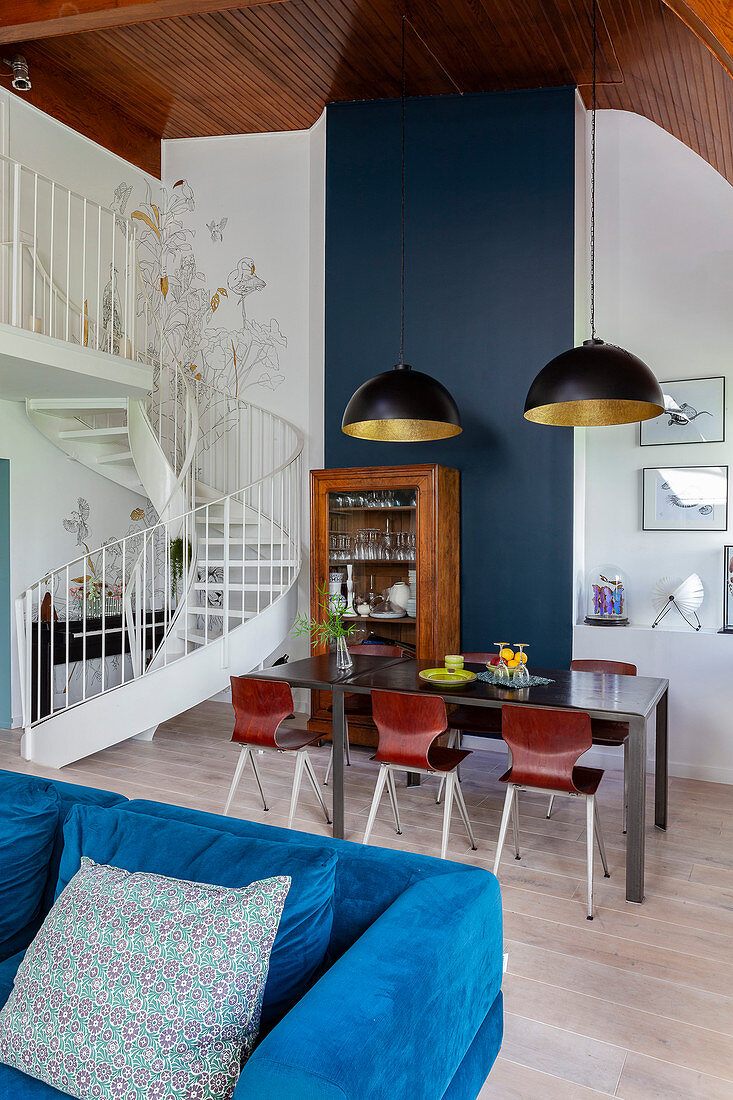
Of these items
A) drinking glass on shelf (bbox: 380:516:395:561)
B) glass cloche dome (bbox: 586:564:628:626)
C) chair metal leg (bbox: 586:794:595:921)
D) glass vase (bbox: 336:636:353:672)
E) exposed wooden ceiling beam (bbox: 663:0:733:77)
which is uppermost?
exposed wooden ceiling beam (bbox: 663:0:733:77)

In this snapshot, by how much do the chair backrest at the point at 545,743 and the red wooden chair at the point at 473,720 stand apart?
516 millimetres

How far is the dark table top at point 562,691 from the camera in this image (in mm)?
3049

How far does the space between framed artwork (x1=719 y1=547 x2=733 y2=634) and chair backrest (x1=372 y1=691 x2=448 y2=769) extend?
2.32 meters

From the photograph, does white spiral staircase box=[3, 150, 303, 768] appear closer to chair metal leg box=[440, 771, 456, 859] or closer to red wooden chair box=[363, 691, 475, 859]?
red wooden chair box=[363, 691, 475, 859]

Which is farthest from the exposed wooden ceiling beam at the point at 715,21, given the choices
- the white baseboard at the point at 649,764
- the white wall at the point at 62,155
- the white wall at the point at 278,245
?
the white wall at the point at 62,155

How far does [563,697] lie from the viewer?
3219mm

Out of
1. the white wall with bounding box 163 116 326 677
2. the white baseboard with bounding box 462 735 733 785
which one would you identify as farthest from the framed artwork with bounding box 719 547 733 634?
the white wall with bounding box 163 116 326 677

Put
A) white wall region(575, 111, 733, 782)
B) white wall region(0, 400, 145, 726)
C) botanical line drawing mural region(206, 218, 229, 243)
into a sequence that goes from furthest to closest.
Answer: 1. botanical line drawing mural region(206, 218, 229, 243)
2. white wall region(0, 400, 145, 726)
3. white wall region(575, 111, 733, 782)

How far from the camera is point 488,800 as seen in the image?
4.17m

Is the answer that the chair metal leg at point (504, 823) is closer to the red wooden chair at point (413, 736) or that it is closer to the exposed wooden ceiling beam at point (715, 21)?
the red wooden chair at point (413, 736)

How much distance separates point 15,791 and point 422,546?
10.7ft

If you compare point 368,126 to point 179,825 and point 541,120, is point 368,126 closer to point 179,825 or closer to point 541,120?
point 541,120

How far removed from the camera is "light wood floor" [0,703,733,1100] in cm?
206

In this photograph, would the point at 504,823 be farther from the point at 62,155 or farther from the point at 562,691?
the point at 62,155
